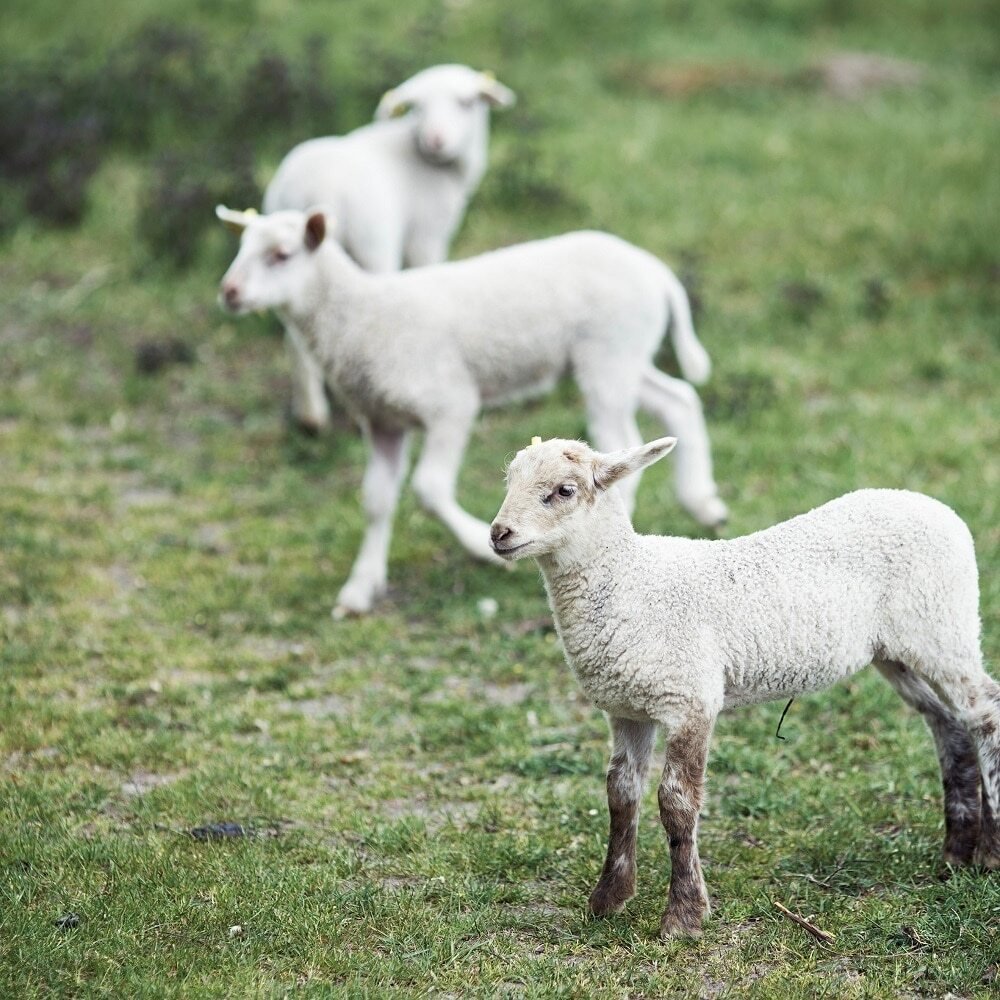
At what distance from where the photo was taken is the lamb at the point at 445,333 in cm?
658

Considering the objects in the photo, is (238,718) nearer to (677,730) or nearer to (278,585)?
(278,585)

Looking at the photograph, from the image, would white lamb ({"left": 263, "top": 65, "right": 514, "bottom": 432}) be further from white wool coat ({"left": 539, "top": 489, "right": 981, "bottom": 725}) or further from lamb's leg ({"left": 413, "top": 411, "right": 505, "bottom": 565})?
white wool coat ({"left": 539, "top": 489, "right": 981, "bottom": 725})

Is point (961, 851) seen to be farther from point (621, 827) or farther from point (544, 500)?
point (544, 500)

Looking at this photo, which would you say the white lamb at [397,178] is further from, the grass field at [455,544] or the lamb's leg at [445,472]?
the lamb's leg at [445,472]

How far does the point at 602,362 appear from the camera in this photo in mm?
6770

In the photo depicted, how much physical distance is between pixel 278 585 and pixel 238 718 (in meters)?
1.34

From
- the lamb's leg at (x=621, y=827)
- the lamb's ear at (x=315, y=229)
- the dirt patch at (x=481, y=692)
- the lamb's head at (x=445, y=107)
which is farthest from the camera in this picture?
the lamb's head at (x=445, y=107)

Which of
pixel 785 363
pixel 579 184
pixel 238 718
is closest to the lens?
pixel 238 718

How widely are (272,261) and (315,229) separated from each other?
24 cm

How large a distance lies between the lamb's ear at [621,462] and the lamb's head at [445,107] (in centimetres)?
449

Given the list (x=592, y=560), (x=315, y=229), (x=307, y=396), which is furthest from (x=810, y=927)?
(x=307, y=396)

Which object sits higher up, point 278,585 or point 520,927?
point 520,927

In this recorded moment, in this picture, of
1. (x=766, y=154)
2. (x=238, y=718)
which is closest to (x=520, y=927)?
(x=238, y=718)

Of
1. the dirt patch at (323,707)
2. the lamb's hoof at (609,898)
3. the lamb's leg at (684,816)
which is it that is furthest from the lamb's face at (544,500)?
the dirt patch at (323,707)
